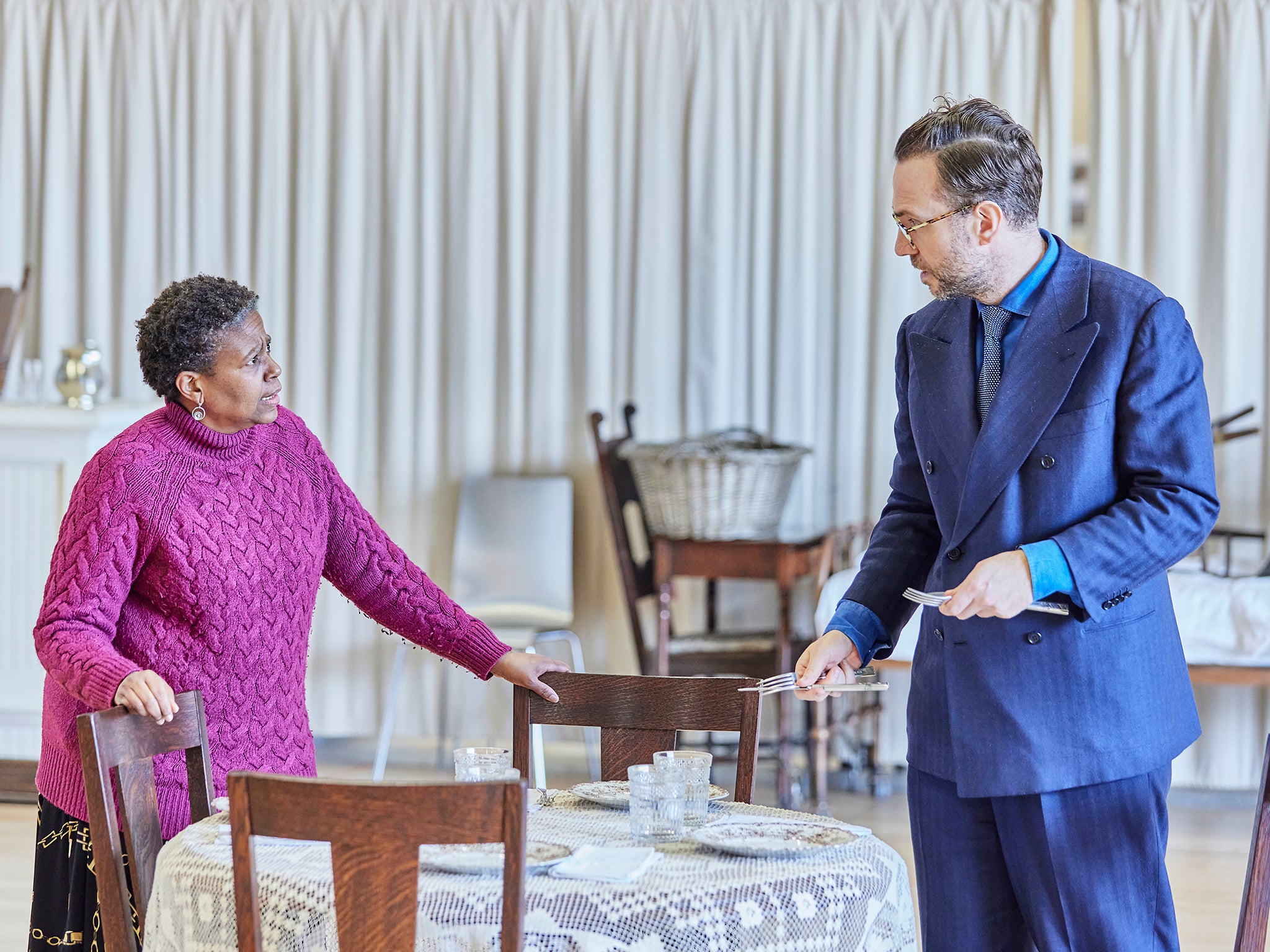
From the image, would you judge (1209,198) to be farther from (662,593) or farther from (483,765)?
(483,765)

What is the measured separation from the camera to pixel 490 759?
1797 mm

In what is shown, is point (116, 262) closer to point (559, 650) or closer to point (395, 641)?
point (395, 641)

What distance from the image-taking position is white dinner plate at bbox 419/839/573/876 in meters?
1.53

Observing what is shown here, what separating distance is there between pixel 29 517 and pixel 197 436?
2431 millimetres

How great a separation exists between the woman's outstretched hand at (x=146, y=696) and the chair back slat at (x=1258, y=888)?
4.68ft

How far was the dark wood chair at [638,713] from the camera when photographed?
2092 mm

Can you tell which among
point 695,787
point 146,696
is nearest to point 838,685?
point 695,787

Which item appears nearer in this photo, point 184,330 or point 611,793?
point 611,793

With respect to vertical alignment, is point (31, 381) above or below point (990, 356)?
above

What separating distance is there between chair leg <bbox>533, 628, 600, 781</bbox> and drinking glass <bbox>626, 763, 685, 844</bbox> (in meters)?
2.56

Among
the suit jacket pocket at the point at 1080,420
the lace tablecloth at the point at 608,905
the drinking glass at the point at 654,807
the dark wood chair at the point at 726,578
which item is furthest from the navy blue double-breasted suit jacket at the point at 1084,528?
the dark wood chair at the point at 726,578

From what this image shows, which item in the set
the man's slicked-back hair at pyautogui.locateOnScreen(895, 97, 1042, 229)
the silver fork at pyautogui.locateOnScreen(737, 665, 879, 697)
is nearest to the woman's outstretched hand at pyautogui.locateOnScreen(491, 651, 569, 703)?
the silver fork at pyautogui.locateOnScreen(737, 665, 879, 697)

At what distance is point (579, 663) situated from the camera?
176 inches

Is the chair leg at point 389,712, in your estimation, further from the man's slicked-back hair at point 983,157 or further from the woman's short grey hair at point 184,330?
the man's slicked-back hair at point 983,157
